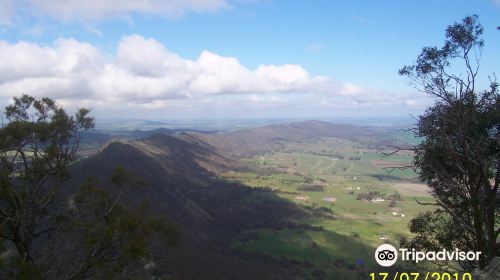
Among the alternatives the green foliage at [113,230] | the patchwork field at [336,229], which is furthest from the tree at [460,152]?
the patchwork field at [336,229]

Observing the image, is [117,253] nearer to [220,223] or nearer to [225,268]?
[225,268]

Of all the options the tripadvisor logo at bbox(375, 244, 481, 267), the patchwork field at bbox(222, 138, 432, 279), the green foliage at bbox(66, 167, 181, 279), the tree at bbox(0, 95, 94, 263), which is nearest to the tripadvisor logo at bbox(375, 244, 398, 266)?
the tripadvisor logo at bbox(375, 244, 481, 267)

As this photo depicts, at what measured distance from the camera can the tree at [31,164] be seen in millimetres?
15734

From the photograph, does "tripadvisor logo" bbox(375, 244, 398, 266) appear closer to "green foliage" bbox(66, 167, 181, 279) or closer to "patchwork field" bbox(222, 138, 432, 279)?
"green foliage" bbox(66, 167, 181, 279)

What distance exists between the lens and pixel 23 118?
1803cm

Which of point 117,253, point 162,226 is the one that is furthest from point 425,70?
point 117,253

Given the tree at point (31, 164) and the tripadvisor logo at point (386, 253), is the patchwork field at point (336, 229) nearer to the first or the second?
the tripadvisor logo at point (386, 253)

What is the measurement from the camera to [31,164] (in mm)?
17734

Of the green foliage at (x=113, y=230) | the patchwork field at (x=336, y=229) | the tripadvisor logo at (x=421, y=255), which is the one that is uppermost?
the green foliage at (x=113, y=230)

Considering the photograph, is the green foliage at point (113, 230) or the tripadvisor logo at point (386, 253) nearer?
the green foliage at point (113, 230)

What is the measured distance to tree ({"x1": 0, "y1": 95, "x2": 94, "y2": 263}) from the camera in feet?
51.6

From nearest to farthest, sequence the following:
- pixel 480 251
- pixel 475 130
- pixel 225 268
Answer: pixel 480 251 < pixel 475 130 < pixel 225 268

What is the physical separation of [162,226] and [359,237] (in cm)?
11184

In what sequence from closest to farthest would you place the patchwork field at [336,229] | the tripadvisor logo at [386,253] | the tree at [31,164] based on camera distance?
the tree at [31,164], the tripadvisor logo at [386,253], the patchwork field at [336,229]
